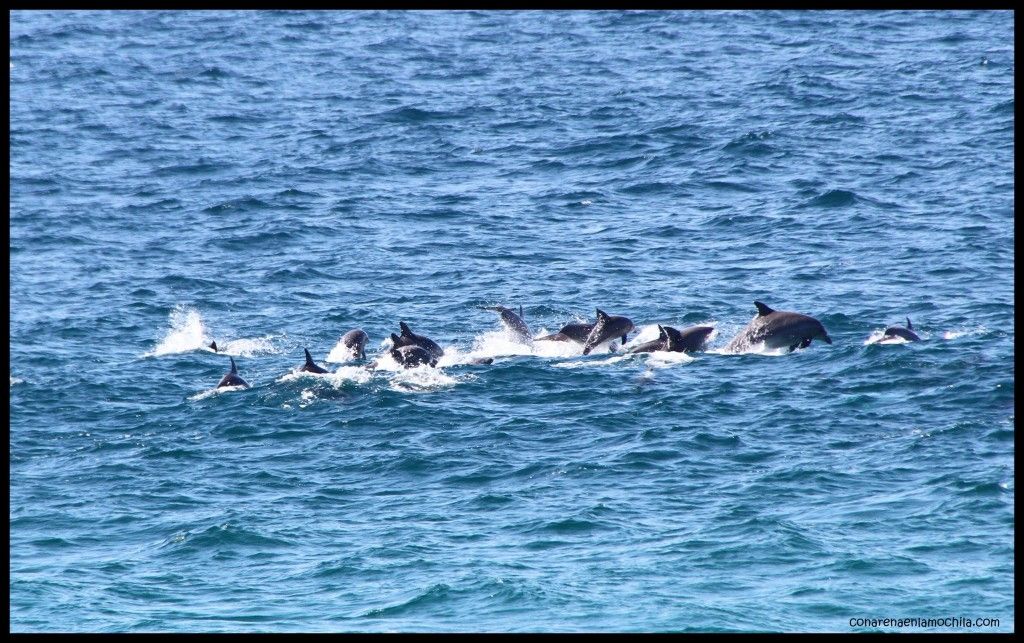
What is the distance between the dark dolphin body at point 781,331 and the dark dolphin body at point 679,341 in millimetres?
697

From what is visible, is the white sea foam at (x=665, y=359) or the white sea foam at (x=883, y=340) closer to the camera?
the white sea foam at (x=665, y=359)

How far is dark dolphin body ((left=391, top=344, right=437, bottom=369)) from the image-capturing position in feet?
108

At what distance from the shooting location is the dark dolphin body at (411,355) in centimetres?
3284

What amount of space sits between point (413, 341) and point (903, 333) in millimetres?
11262

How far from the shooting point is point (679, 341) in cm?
3366

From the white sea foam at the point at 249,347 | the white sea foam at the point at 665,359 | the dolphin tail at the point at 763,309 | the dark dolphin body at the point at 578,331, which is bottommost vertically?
the white sea foam at the point at 665,359

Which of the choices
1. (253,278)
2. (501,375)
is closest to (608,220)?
(253,278)

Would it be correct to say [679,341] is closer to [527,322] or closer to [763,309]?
[763,309]

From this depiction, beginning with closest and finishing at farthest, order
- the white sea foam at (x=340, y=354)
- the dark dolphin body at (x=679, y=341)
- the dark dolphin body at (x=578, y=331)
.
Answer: the dark dolphin body at (x=679, y=341)
the white sea foam at (x=340, y=354)
the dark dolphin body at (x=578, y=331)

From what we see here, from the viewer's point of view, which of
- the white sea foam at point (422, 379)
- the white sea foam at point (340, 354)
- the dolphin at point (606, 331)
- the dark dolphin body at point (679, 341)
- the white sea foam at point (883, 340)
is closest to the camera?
the white sea foam at point (422, 379)

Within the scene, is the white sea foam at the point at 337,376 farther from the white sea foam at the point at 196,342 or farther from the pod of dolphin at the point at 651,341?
the white sea foam at the point at 196,342

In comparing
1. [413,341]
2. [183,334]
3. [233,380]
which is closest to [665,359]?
[413,341]

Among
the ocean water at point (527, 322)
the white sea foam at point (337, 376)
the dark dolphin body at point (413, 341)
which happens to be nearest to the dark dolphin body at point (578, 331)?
the ocean water at point (527, 322)

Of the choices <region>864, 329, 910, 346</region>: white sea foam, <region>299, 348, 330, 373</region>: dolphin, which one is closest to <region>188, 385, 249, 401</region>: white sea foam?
<region>299, 348, 330, 373</region>: dolphin
